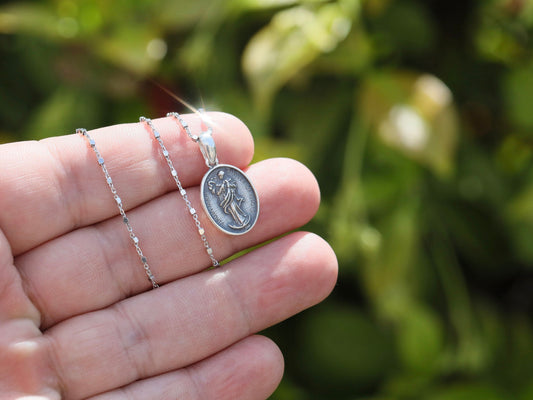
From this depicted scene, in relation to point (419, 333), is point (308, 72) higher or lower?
higher

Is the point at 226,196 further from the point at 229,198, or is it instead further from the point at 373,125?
the point at 373,125

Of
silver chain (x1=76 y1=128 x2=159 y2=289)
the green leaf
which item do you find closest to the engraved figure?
silver chain (x1=76 y1=128 x2=159 y2=289)

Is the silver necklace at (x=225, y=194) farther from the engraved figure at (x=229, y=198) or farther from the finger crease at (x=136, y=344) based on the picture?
the finger crease at (x=136, y=344)

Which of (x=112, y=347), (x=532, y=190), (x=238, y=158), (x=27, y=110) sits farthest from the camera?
(x=27, y=110)

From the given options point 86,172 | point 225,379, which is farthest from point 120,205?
point 225,379

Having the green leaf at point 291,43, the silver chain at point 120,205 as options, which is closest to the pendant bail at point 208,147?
the silver chain at point 120,205

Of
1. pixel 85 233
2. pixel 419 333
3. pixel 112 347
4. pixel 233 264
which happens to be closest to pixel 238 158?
pixel 233 264

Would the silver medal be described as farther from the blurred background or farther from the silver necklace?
the blurred background

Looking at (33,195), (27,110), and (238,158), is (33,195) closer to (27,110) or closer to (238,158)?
(238,158)
